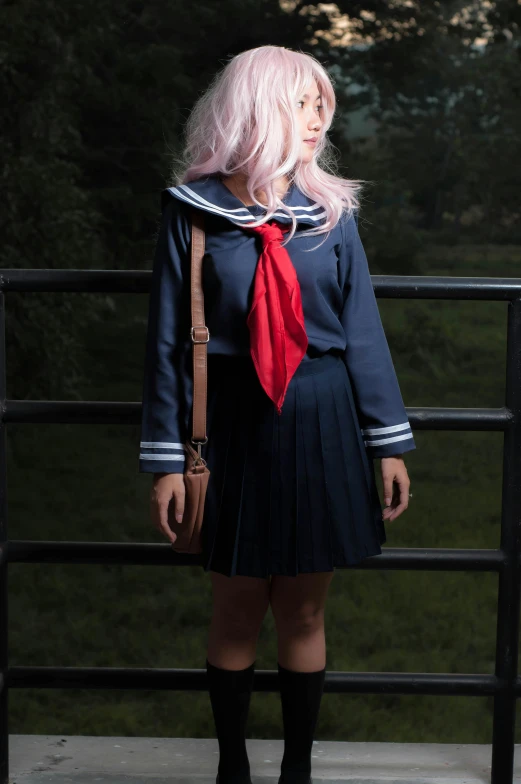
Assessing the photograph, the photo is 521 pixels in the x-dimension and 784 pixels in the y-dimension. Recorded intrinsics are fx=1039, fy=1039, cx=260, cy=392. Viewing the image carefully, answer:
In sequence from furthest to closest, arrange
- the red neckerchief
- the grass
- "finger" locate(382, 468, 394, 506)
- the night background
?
the night background → the grass → "finger" locate(382, 468, 394, 506) → the red neckerchief

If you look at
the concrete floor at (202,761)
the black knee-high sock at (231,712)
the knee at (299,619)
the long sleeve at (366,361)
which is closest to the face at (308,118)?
the long sleeve at (366,361)

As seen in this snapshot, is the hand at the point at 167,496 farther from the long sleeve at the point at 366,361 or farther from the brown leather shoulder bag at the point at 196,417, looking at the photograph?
the long sleeve at the point at 366,361

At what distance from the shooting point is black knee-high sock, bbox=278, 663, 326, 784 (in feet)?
5.35

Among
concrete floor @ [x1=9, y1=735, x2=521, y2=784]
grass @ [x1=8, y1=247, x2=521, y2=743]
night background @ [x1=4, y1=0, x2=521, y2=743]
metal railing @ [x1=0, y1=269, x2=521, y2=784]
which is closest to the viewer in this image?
metal railing @ [x1=0, y1=269, x2=521, y2=784]

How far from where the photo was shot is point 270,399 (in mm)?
1478

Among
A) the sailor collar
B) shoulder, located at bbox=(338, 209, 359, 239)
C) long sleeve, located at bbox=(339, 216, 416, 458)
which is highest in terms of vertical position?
the sailor collar

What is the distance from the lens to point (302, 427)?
1.50m

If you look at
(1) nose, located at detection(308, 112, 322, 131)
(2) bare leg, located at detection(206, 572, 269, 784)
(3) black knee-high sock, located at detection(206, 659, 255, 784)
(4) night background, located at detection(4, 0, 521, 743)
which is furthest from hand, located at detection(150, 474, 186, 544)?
(4) night background, located at detection(4, 0, 521, 743)

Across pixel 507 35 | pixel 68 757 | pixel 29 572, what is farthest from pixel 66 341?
pixel 507 35

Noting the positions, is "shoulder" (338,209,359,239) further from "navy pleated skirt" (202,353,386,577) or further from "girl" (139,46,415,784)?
"navy pleated skirt" (202,353,386,577)

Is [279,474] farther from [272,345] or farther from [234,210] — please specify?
[234,210]

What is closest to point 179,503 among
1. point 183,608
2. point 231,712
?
point 231,712

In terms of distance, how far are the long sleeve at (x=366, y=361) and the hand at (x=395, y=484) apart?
3cm

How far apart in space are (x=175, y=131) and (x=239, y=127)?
671cm
